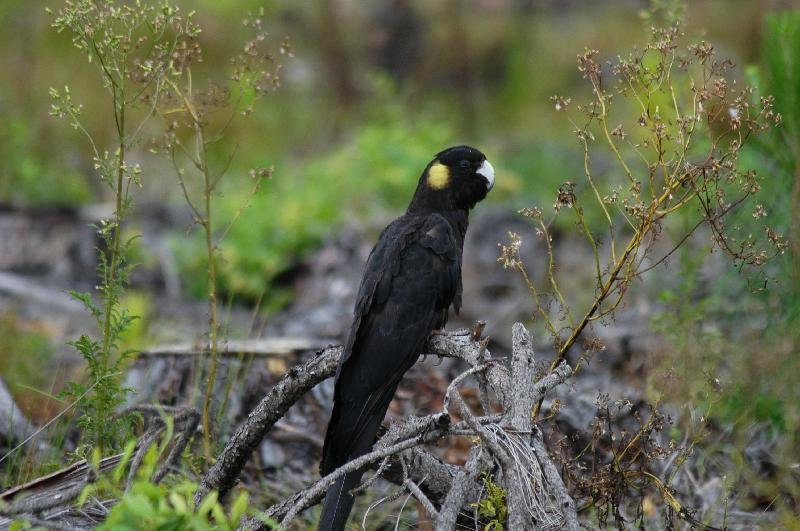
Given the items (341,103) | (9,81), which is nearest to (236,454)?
(9,81)

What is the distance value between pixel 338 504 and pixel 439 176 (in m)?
1.81

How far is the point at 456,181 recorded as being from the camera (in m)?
4.51

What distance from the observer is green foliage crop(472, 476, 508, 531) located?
290 centimetres

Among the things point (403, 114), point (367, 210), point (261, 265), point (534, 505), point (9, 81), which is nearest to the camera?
point (534, 505)

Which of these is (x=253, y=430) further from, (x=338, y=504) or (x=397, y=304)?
(x=397, y=304)

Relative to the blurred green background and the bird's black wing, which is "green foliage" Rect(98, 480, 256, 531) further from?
the blurred green background

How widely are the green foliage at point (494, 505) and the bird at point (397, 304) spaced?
1.43 ft

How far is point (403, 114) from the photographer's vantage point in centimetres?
1140

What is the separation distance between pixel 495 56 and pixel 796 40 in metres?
9.42

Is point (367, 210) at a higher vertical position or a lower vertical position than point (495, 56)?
lower

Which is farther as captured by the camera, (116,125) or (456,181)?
(456,181)

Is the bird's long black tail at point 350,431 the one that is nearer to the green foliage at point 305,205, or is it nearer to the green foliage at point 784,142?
the green foliage at point 784,142

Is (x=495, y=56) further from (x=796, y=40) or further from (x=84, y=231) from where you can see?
(x=796, y=40)

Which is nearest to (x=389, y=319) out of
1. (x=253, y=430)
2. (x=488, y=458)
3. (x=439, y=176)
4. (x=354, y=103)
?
(x=253, y=430)
